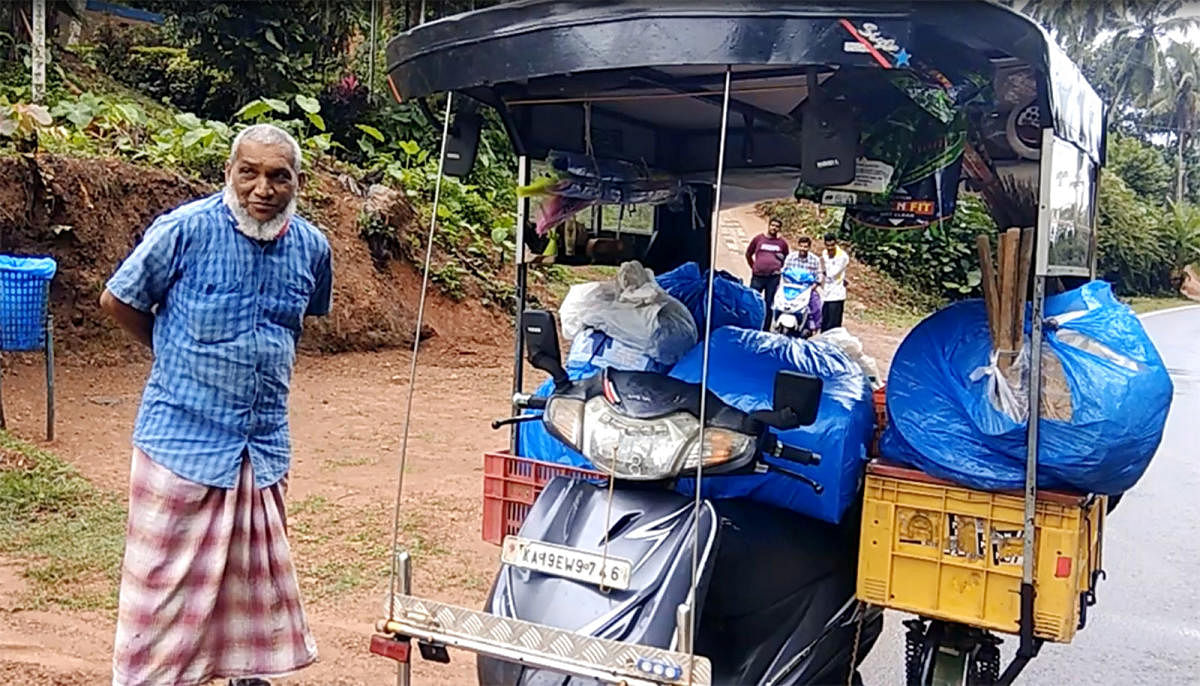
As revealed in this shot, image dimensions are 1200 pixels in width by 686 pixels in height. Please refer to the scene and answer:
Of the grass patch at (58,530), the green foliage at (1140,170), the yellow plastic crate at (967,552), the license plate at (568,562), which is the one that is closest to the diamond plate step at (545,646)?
the license plate at (568,562)

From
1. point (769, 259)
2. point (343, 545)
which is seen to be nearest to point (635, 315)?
point (343, 545)

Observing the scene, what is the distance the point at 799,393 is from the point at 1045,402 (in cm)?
76

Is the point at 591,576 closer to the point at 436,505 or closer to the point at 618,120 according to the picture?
the point at 618,120

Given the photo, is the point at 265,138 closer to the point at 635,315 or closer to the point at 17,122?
the point at 635,315

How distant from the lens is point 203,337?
9.68ft

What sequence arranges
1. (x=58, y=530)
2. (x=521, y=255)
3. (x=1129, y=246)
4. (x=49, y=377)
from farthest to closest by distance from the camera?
(x=1129, y=246)
(x=49, y=377)
(x=58, y=530)
(x=521, y=255)

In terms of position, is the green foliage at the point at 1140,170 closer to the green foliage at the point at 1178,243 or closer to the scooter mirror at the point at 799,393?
the green foliage at the point at 1178,243

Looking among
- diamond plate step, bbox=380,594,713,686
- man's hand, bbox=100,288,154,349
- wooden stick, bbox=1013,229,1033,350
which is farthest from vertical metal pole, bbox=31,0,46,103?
wooden stick, bbox=1013,229,1033,350

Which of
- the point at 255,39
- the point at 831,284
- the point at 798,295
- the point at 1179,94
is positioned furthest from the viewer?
the point at 1179,94

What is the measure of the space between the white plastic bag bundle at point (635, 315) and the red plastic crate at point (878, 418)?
0.66 meters

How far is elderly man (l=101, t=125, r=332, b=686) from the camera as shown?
2.94 m

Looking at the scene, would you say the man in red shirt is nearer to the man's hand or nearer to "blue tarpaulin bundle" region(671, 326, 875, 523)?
"blue tarpaulin bundle" region(671, 326, 875, 523)

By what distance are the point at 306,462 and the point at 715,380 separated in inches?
174

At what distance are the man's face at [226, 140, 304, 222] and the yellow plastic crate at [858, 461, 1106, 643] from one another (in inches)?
74.0
